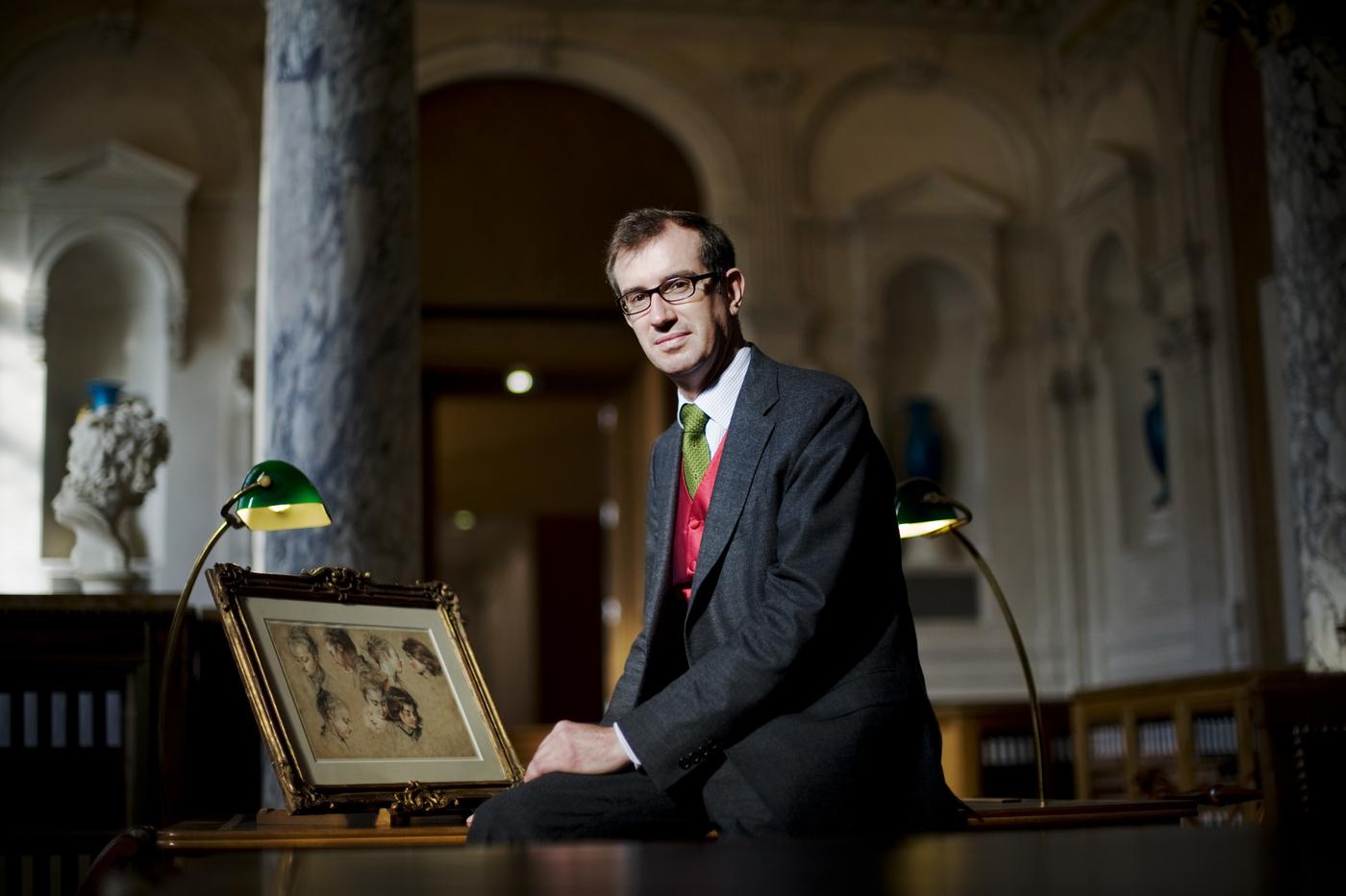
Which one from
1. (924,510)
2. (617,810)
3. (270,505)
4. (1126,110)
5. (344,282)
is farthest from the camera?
(1126,110)

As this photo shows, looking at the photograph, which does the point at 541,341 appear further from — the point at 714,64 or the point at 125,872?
the point at 125,872

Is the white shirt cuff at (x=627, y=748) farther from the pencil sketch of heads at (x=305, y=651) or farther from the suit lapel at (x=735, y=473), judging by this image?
the pencil sketch of heads at (x=305, y=651)

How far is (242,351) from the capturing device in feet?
40.2

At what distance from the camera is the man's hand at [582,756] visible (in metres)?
2.85

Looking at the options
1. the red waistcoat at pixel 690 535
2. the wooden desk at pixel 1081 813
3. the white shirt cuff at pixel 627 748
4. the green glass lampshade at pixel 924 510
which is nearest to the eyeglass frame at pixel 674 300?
the red waistcoat at pixel 690 535

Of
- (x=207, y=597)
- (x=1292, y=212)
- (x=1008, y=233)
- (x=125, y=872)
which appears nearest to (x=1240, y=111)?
(x=1008, y=233)

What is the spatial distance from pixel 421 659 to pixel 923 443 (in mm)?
10341

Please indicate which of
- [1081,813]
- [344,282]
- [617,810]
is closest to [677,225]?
[617,810]

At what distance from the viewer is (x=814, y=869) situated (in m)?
1.48

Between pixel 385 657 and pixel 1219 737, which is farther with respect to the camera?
pixel 1219 737

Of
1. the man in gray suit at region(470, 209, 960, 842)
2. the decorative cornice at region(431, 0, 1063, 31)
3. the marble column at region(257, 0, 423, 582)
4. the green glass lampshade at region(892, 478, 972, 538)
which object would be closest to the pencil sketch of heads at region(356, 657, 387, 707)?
the man in gray suit at region(470, 209, 960, 842)

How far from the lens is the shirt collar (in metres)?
3.15

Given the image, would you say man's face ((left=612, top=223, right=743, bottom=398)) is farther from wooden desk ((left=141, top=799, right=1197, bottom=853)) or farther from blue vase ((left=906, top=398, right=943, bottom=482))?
blue vase ((left=906, top=398, right=943, bottom=482))

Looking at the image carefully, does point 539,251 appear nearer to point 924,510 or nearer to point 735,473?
point 924,510
